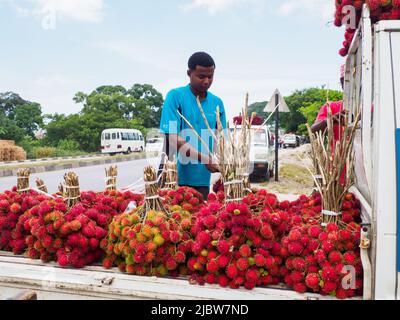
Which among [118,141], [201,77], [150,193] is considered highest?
[118,141]

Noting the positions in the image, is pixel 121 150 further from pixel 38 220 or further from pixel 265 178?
pixel 38 220

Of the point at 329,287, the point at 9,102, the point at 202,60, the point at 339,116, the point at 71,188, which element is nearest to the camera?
the point at 329,287

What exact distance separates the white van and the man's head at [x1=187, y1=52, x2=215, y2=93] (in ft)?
86.0

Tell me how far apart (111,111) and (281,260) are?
114ft

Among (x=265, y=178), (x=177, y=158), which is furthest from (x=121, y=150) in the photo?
(x=177, y=158)

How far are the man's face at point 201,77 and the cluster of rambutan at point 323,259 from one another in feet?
4.19

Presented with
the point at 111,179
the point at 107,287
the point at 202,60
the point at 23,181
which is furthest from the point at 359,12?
the point at 23,181

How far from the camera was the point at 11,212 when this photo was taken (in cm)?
230

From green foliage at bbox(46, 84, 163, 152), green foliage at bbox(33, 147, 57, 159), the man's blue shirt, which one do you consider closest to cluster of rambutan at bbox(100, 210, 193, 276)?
the man's blue shirt

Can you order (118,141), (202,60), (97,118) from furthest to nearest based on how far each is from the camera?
1. (97,118)
2. (118,141)
3. (202,60)

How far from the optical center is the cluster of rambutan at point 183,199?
2215 millimetres

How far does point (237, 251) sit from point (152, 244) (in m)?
0.37

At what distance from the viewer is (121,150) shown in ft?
95.8

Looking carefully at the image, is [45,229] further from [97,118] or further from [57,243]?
[97,118]
